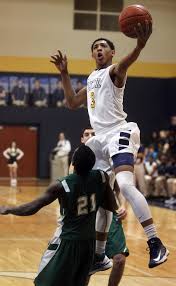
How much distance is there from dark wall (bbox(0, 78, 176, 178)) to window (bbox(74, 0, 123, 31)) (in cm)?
258

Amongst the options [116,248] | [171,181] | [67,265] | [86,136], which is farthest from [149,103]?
[67,265]

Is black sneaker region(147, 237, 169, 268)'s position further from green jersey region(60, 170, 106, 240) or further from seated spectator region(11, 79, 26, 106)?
seated spectator region(11, 79, 26, 106)

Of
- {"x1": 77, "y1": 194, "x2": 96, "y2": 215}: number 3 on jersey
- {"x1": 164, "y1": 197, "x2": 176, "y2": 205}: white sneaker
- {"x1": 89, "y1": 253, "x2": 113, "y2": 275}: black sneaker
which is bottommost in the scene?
{"x1": 164, "y1": 197, "x2": 176, "y2": 205}: white sneaker

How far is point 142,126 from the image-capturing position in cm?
2561

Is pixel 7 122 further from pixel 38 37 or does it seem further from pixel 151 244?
pixel 151 244

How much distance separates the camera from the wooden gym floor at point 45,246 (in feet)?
24.1

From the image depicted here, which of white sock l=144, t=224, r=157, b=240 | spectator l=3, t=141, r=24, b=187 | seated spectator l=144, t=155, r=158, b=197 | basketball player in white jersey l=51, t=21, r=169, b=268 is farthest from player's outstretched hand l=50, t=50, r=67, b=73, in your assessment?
spectator l=3, t=141, r=24, b=187

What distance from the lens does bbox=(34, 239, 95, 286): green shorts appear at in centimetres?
489

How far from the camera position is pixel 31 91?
24.5 metres

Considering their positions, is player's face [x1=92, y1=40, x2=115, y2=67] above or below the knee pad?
above

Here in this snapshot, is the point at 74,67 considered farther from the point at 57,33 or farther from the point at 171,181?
the point at 171,181

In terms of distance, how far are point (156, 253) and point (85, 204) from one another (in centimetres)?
76

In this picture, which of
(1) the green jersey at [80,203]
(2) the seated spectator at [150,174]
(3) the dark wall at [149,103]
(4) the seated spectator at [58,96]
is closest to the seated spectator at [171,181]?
(2) the seated spectator at [150,174]

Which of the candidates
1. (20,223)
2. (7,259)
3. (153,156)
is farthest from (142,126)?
(7,259)
